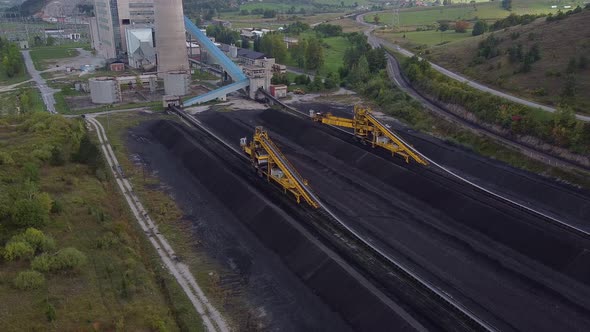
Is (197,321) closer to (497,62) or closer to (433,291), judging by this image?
(433,291)

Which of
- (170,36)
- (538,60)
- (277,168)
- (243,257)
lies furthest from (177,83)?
(538,60)

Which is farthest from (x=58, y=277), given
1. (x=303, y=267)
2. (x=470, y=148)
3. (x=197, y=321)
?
(x=470, y=148)

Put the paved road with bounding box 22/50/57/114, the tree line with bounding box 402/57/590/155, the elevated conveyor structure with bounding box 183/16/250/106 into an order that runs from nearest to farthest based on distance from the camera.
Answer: the tree line with bounding box 402/57/590/155, the paved road with bounding box 22/50/57/114, the elevated conveyor structure with bounding box 183/16/250/106

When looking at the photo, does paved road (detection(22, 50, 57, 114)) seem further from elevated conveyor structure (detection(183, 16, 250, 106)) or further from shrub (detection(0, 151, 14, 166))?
shrub (detection(0, 151, 14, 166))

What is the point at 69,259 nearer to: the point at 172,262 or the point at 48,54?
the point at 172,262

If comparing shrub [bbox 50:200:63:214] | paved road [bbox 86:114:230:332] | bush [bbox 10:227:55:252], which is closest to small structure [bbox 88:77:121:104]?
paved road [bbox 86:114:230:332]

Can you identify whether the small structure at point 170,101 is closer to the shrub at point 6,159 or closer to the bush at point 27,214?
the shrub at point 6,159
